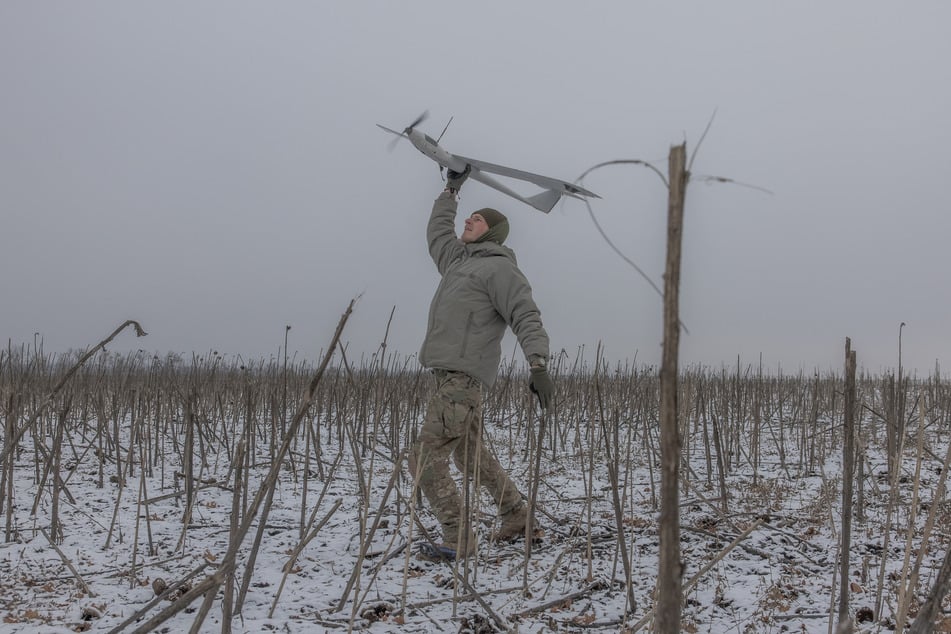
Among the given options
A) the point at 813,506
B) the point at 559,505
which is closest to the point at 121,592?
the point at 559,505

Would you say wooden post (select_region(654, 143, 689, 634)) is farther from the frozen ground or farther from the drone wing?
the drone wing

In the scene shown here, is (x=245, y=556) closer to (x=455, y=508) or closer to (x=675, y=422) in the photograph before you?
(x=455, y=508)

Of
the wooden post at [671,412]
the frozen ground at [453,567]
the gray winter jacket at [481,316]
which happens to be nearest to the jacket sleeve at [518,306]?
the gray winter jacket at [481,316]

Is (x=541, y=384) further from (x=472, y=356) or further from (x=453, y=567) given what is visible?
(x=453, y=567)

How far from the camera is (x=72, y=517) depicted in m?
3.47

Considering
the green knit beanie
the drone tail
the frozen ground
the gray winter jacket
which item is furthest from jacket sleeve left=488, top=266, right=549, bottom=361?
the drone tail

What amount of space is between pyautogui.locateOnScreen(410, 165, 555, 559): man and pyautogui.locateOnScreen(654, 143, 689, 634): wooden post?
6.36 feet

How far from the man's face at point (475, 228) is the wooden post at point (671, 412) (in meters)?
2.49

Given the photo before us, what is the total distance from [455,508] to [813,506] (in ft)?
7.07

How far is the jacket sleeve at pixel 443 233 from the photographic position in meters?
3.19

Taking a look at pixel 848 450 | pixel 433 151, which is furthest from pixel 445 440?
pixel 433 151

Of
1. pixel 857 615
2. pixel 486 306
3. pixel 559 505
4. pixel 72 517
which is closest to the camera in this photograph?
pixel 857 615

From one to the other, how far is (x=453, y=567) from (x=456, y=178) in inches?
79.9

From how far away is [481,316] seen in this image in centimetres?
283
